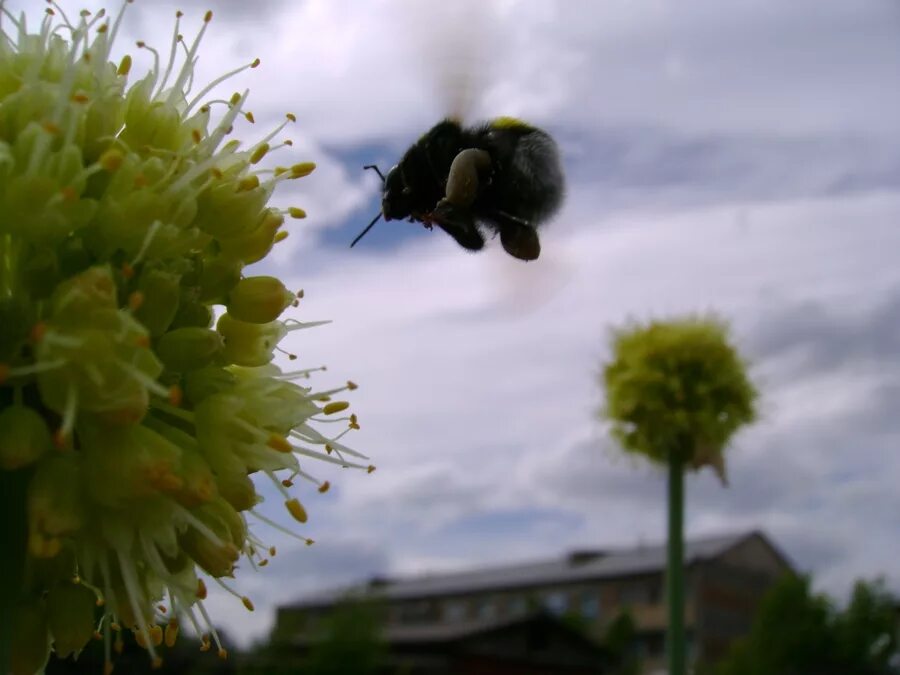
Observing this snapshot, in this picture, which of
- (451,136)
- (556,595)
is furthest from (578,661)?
(451,136)

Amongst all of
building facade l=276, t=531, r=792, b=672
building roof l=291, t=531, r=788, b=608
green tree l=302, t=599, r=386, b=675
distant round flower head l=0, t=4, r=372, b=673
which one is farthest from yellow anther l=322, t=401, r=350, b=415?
building roof l=291, t=531, r=788, b=608

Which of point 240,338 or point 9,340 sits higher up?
point 240,338

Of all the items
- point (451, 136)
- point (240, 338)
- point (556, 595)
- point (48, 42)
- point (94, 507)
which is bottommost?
point (94, 507)

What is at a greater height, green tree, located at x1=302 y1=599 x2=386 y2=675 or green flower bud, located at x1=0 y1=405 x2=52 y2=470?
green tree, located at x1=302 y1=599 x2=386 y2=675

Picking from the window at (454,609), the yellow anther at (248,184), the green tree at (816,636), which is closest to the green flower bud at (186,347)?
the yellow anther at (248,184)

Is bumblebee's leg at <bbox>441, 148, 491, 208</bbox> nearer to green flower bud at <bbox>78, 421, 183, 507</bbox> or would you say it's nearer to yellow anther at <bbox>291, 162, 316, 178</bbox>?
yellow anther at <bbox>291, 162, 316, 178</bbox>

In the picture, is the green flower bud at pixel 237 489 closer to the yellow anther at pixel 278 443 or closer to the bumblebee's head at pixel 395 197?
the yellow anther at pixel 278 443

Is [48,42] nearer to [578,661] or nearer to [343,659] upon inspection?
[343,659]
